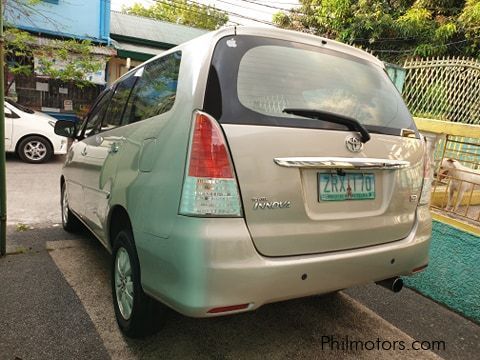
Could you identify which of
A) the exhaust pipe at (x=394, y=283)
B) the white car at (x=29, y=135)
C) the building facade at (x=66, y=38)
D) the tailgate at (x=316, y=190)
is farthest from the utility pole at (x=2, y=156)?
the building facade at (x=66, y=38)

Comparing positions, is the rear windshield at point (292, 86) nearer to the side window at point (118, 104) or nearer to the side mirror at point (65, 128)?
the side window at point (118, 104)

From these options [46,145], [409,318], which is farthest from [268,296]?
[46,145]

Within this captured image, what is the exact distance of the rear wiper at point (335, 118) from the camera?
75.6 inches

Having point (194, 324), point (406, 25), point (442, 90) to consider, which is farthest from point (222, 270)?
point (406, 25)

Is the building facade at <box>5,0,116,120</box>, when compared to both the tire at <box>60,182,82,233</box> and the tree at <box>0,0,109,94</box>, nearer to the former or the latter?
the tree at <box>0,0,109,94</box>

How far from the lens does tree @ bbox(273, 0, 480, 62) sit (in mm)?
12352

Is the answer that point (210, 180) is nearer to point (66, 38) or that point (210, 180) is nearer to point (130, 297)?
point (130, 297)

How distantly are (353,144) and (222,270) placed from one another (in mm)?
931

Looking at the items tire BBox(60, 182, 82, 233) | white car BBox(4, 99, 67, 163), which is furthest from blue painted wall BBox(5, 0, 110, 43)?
tire BBox(60, 182, 82, 233)

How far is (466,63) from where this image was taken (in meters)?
5.16

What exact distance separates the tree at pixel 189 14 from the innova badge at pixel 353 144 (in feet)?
101

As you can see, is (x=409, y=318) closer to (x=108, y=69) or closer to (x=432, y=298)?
(x=432, y=298)

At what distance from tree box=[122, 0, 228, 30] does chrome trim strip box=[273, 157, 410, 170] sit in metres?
30.9

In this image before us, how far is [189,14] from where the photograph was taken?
33938mm
